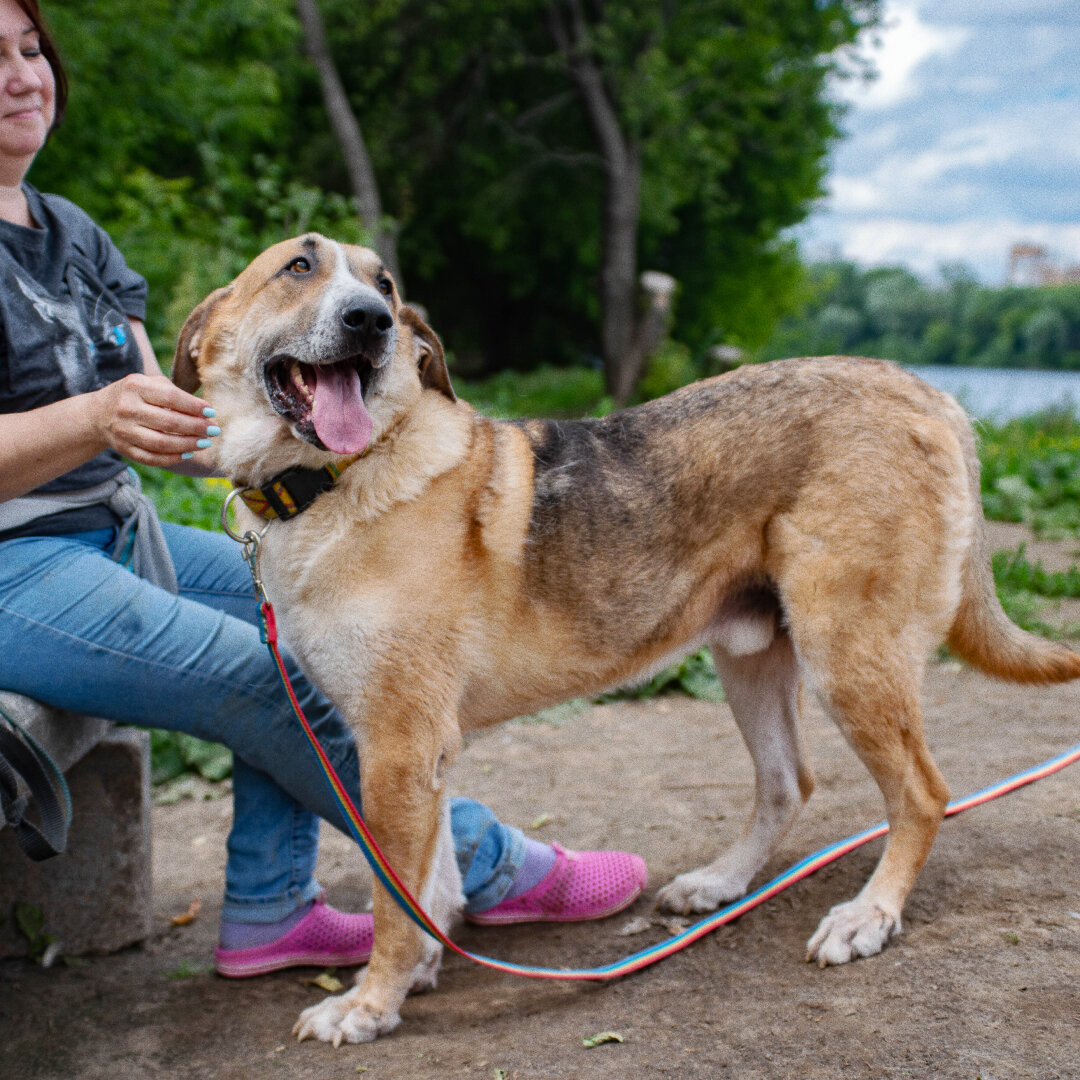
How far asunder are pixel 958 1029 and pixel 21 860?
246 centimetres

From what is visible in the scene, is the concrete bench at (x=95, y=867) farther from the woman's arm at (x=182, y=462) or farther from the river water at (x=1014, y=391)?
the river water at (x=1014, y=391)

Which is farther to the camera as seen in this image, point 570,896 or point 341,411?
point 570,896

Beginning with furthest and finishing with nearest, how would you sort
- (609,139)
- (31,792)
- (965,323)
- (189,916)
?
(609,139), (965,323), (189,916), (31,792)

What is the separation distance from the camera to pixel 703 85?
15945 millimetres

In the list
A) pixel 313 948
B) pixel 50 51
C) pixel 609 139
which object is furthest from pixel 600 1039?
pixel 609 139

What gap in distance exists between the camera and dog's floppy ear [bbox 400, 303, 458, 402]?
256cm

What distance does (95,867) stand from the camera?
2.88 meters

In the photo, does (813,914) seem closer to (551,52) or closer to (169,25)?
(169,25)

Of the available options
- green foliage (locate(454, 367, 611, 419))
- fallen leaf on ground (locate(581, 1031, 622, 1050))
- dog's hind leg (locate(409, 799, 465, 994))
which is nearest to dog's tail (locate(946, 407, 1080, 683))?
fallen leaf on ground (locate(581, 1031, 622, 1050))

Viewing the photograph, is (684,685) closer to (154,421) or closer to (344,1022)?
(344,1022)

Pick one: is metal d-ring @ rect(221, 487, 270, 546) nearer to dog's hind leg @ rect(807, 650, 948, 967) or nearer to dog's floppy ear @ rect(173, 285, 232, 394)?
dog's floppy ear @ rect(173, 285, 232, 394)

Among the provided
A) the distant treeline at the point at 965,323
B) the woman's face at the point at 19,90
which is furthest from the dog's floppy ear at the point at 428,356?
the distant treeline at the point at 965,323

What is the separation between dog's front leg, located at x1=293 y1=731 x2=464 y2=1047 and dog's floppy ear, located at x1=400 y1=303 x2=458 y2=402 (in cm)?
91

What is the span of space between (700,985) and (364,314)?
181cm
